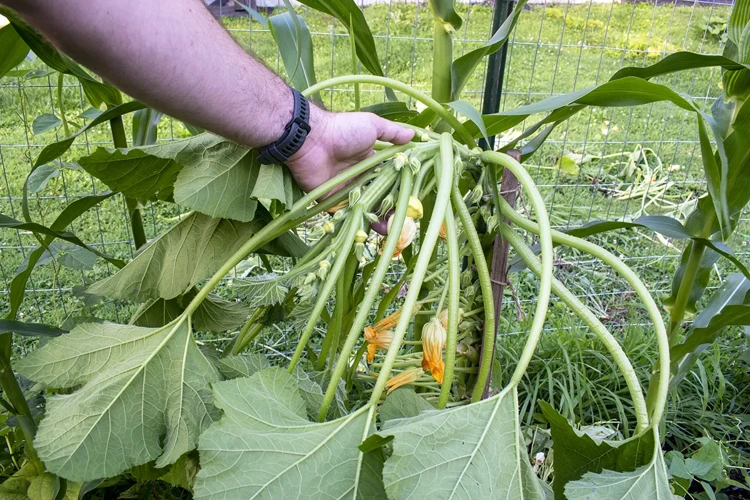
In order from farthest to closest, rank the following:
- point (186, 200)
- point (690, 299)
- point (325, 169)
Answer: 1. point (690, 299)
2. point (325, 169)
3. point (186, 200)

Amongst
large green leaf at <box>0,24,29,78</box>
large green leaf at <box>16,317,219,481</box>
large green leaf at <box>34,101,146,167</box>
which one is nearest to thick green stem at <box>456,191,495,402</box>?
large green leaf at <box>16,317,219,481</box>

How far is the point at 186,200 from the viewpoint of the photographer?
75 centimetres

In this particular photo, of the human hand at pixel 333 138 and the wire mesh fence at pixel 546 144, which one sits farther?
the wire mesh fence at pixel 546 144

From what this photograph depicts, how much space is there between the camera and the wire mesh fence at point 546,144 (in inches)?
80.7

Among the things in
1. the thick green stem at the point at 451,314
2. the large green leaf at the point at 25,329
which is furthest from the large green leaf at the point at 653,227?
the large green leaf at the point at 25,329

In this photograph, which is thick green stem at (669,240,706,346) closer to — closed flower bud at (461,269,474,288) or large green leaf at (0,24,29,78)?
closed flower bud at (461,269,474,288)

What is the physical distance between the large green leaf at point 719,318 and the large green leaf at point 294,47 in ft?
2.65

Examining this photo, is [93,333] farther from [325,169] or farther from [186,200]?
[325,169]

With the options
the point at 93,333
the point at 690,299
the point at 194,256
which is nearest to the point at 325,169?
the point at 194,256

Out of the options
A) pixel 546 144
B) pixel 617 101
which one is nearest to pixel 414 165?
pixel 617 101

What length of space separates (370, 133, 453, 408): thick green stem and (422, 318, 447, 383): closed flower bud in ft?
0.57

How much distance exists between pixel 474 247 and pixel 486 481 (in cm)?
29

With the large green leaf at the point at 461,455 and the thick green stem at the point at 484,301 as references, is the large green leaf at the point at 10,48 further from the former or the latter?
the large green leaf at the point at 461,455

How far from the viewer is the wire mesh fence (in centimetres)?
205
